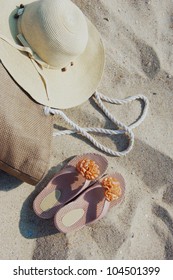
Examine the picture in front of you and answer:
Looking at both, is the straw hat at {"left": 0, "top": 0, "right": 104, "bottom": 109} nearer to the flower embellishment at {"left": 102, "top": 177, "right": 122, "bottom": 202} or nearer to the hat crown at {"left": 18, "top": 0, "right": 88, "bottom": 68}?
the hat crown at {"left": 18, "top": 0, "right": 88, "bottom": 68}

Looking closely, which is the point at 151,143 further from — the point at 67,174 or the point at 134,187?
the point at 67,174

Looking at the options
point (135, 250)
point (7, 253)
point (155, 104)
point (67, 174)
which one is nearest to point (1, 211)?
point (7, 253)

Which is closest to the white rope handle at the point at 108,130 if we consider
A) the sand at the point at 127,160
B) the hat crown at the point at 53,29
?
the sand at the point at 127,160

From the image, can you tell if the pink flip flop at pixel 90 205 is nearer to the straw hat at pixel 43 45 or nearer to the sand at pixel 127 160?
the sand at pixel 127 160

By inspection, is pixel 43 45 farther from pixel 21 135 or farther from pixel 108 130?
pixel 108 130

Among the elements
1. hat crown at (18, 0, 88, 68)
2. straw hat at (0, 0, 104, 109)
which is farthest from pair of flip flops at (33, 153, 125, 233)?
hat crown at (18, 0, 88, 68)

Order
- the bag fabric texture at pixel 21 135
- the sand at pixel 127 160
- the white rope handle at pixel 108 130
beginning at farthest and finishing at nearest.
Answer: the white rope handle at pixel 108 130
the sand at pixel 127 160
the bag fabric texture at pixel 21 135

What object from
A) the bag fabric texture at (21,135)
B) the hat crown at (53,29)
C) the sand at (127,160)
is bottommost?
the sand at (127,160)

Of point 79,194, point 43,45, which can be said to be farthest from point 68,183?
point 43,45

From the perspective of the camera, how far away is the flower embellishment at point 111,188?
160cm

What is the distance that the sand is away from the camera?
1.57 m

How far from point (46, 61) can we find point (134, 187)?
1.93 feet

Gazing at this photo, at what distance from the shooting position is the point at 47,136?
1.56 m

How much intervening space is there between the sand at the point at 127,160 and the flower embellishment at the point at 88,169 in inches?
4.2
